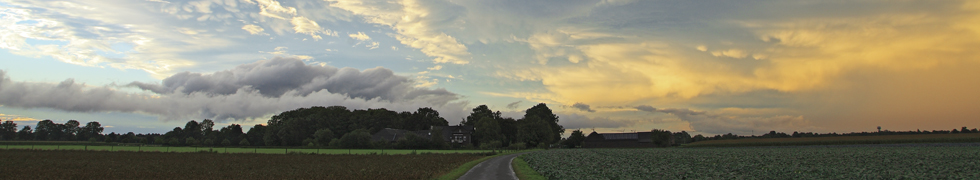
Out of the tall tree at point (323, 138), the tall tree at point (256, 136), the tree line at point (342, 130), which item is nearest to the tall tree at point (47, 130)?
the tree line at point (342, 130)

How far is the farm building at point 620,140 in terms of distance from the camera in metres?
142

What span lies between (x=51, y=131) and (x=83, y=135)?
34.0ft

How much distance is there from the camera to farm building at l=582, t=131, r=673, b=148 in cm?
14212

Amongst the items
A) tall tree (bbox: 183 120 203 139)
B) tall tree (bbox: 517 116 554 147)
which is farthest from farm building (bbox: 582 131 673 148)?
tall tree (bbox: 183 120 203 139)

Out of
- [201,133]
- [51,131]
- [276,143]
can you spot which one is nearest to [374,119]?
[276,143]

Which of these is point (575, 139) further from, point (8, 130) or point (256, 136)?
point (8, 130)

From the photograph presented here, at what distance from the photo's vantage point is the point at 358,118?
139m

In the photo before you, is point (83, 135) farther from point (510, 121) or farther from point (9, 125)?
point (510, 121)

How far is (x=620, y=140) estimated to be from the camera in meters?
144

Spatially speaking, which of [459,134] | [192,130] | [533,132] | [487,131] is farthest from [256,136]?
[533,132]

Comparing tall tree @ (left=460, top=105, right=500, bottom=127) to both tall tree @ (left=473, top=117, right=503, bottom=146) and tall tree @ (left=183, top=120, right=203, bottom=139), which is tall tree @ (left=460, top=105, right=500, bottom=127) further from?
tall tree @ (left=183, top=120, right=203, bottom=139)

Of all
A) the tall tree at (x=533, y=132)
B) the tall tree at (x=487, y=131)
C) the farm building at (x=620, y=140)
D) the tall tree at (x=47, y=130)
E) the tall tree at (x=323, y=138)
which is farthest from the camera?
the tall tree at (x=47, y=130)

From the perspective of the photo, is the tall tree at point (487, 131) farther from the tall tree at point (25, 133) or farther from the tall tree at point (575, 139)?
the tall tree at point (25, 133)

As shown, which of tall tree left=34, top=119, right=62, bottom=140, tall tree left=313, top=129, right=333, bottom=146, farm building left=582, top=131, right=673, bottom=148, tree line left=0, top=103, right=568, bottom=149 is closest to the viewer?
tree line left=0, top=103, right=568, bottom=149
